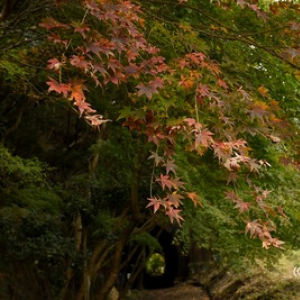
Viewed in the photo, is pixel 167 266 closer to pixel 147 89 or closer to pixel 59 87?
pixel 147 89

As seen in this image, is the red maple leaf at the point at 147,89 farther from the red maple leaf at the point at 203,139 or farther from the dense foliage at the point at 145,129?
the red maple leaf at the point at 203,139

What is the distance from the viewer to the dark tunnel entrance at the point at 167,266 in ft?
75.9

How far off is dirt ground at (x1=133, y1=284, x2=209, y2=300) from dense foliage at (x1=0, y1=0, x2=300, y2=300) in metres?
4.35

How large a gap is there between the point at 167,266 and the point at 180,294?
7604mm

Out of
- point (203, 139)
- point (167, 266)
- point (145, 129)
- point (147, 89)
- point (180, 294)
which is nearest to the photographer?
point (203, 139)

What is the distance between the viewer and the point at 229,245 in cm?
748

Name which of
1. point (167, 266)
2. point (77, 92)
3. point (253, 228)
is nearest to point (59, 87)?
point (77, 92)

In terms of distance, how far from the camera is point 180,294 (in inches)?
649

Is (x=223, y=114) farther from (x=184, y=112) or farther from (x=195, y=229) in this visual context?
(x=195, y=229)

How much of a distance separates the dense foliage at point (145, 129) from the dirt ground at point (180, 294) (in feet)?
14.3

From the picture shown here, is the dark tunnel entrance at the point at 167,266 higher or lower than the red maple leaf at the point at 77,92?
lower

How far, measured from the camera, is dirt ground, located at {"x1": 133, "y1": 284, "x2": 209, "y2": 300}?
15.0m

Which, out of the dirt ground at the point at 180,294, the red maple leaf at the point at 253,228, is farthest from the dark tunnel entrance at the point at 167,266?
the red maple leaf at the point at 253,228

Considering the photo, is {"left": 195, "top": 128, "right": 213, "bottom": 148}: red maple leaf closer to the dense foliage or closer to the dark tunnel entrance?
the dense foliage
